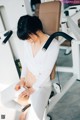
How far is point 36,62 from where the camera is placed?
1.68 meters

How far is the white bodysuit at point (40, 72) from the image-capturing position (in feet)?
4.84

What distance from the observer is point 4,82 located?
2.55 metres

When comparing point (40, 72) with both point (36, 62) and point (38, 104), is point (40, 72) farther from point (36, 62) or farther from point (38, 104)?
point (38, 104)

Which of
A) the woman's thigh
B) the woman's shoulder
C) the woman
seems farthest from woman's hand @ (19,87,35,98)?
the woman's shoulder

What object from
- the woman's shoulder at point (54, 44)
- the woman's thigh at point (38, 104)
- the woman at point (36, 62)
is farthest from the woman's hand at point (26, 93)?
the woman's shoulder at point (54, 44)

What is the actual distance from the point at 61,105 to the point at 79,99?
0.21 meters

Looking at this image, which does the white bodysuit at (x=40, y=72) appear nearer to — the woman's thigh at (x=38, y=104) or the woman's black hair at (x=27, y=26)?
the woman's thigh at (x=38, y=104)

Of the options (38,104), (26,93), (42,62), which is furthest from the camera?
(26,93)

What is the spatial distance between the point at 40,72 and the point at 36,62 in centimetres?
9

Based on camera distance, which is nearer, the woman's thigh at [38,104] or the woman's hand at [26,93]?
the woman's thigh at [38,104]

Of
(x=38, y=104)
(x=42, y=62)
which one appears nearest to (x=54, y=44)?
(x=42, y=62)

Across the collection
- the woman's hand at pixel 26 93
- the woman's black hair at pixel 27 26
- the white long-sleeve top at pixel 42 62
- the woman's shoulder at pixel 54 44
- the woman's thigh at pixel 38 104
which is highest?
the woman's black hair at pixel 27 26

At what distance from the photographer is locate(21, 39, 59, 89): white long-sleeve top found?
1.57 metres

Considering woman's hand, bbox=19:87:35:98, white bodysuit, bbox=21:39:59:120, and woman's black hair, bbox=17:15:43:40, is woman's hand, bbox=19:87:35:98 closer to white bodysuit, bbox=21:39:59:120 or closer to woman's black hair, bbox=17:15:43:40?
white bodysuit, bbox=21:39:59:120
